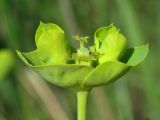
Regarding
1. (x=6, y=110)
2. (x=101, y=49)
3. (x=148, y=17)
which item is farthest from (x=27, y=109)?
(x=101, y=49)

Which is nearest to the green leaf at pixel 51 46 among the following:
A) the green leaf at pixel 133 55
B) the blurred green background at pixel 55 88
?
the green leaf at pixel 133 55

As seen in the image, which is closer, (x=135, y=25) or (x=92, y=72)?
(x=92, y=72)

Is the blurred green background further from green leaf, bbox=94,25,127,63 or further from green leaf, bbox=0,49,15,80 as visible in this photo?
green leaf, bbox=94,25,127,63

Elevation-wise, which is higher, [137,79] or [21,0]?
[21,0]

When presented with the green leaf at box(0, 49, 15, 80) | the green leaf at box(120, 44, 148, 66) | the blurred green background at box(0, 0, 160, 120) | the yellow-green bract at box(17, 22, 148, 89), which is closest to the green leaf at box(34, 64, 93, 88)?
the yellow-green bract at box(17, 22, 148, 89)

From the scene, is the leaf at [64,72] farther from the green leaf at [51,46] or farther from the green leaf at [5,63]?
the green leaf at [5,63]

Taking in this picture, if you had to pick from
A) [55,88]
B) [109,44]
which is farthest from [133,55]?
[55,88]

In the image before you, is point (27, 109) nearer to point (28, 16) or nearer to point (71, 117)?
point (71, 117)

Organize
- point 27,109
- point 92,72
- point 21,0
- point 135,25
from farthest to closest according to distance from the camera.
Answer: point 21,0
point 27,109
point 135,25
point 92,72
